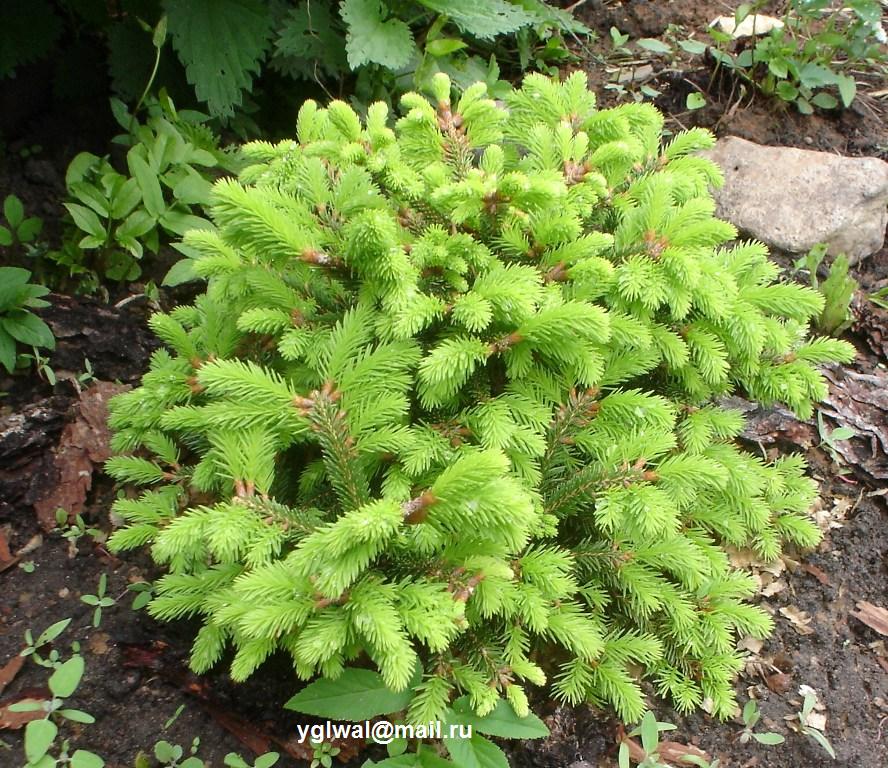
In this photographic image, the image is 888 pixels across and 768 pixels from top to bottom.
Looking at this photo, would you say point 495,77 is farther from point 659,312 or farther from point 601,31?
point 659,312

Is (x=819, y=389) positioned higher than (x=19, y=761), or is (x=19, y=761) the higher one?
(x=819, y=389)

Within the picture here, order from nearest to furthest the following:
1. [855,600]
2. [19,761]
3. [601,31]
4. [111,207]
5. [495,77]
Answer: [19,761], [855,600], [111,207], [495,77], [601,31]

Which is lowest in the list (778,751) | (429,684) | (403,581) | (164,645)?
(778,751)

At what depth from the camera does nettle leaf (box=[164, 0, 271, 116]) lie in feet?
9.78

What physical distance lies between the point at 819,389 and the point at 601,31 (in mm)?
3157

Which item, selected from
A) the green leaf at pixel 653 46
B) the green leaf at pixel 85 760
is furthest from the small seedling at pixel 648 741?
the green leaf at pixel 653 46

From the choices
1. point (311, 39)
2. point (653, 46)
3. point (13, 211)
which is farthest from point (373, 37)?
point (653, 46)

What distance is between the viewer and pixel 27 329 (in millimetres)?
2619

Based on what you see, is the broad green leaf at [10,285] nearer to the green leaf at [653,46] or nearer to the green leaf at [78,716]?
the green leaf at [78,716]

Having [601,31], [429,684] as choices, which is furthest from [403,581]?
[601,31]

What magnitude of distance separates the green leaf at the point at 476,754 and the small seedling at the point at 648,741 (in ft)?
1.34

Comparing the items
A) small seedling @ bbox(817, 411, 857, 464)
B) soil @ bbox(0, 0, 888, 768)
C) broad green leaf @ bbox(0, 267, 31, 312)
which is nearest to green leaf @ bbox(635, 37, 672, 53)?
soil @ bbox(0, 0, 888, 768)

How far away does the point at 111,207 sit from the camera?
2.98 metres

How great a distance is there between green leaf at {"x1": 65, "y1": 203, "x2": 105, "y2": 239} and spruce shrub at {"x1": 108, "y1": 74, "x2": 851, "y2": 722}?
95 cm
